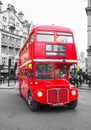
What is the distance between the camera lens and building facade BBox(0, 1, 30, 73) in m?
56.2

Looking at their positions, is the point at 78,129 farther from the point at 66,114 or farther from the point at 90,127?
the point at 66,114

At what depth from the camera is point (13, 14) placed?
61.5 meters

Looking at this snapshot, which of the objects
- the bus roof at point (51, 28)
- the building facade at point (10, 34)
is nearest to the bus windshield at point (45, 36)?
the bus roof at point (51, 28)

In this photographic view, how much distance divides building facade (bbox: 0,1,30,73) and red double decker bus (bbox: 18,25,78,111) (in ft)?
138

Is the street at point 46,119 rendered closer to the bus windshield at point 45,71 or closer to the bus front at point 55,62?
the bus front at point 55,62

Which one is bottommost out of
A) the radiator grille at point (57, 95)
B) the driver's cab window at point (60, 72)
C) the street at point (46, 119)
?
the street at point (46, 119)

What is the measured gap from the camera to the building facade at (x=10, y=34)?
2213 inches

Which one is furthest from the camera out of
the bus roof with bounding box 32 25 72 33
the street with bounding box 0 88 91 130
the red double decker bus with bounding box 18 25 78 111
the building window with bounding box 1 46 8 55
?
the building window with bounding box 1 46 8 55

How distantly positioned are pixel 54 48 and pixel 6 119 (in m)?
4.20

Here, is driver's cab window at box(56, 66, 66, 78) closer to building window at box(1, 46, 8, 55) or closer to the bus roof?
the bus roof

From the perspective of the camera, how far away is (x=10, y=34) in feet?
194

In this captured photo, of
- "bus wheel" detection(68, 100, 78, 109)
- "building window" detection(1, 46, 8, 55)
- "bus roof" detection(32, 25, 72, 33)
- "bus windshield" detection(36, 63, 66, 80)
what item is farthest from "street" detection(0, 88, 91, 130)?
"building window" detection(1, 46, 8, 55)

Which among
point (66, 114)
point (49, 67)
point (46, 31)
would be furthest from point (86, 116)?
point (46, 31)

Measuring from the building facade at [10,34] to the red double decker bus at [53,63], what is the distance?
138 feet
